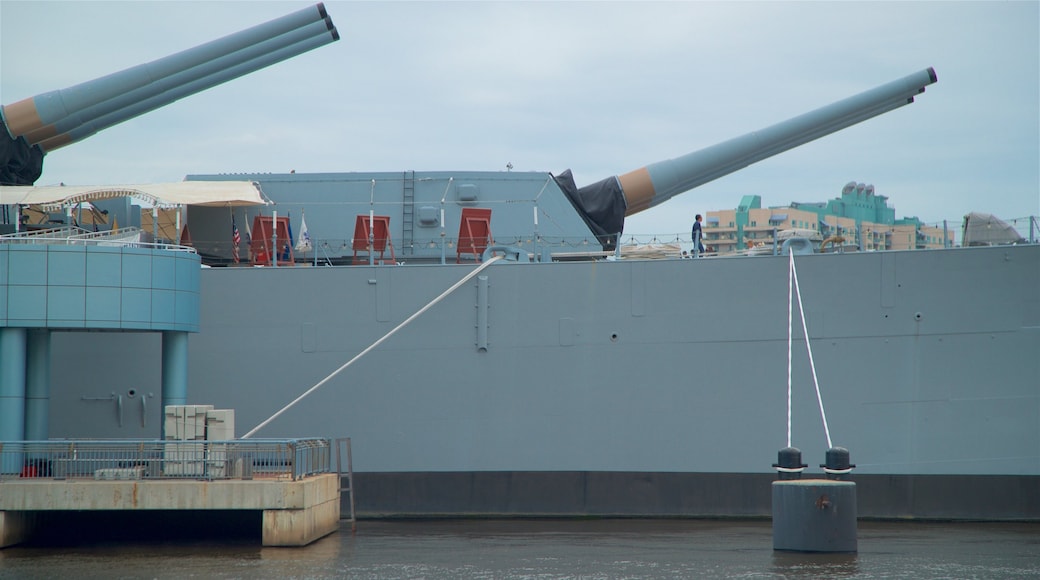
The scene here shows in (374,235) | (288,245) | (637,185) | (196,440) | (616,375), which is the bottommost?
(196,440)

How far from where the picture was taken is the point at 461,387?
17.6 metres

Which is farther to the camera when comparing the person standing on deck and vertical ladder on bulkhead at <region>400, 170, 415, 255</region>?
vertical ladder on bulkhead at <region>400, 170, 415, 255</region>

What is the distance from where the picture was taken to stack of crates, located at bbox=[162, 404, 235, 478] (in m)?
14.2

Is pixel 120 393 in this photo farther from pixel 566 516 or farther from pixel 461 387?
pixel 566 516

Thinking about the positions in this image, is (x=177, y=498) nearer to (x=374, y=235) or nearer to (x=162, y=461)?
(x=162, y=461)

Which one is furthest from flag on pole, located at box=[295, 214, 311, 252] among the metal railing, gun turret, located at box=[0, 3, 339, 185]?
the metal railing

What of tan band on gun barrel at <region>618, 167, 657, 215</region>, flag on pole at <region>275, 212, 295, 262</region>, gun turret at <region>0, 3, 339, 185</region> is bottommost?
flag on pole at <region>275, 212, 295, 262</region>

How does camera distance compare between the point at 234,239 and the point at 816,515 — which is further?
the point at 234,239

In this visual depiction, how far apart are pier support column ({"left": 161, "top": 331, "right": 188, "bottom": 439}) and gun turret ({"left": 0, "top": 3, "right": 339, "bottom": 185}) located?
5517mm

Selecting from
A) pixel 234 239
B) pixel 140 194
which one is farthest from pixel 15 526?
pixel 234 239

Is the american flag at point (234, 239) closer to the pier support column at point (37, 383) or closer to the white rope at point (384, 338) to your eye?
the white rope at point (384, 338)

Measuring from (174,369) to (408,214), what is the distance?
557 centimetres

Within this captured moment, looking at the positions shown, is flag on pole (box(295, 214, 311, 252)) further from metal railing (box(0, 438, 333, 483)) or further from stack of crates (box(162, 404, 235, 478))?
metal railing (box(0, 438, 333, 483))

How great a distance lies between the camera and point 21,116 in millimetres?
19188
